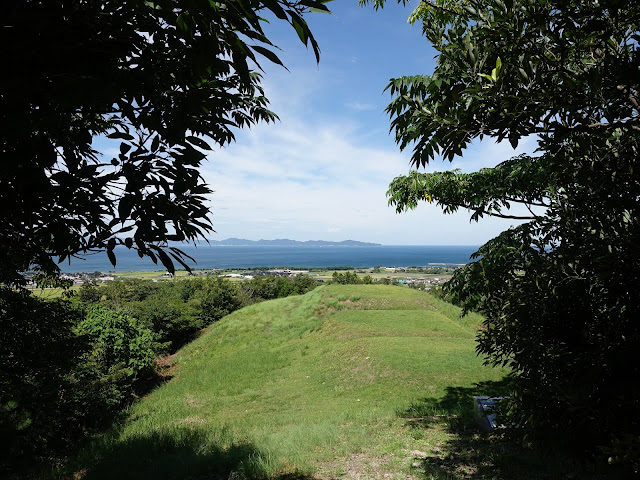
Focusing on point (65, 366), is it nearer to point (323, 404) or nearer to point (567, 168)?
point (323, 404)

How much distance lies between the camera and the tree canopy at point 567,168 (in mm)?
1999

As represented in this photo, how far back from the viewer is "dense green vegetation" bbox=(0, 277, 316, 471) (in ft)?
19.9

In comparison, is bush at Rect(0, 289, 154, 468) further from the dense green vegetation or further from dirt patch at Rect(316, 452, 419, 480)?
dirt patch at Rect(316, 452, 419, 480)

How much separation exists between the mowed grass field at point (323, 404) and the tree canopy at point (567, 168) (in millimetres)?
2823

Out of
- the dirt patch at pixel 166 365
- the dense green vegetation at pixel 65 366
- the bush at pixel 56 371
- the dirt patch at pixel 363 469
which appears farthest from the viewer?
the dirt patch at pixel 166 365

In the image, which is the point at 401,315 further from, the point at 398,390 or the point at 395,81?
the point at 395,81

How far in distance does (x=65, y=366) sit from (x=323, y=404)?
708 cm

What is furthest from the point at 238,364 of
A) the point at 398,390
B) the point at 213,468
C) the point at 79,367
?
the point at 213,468

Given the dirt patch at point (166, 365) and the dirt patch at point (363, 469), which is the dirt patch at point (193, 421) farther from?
the dirt patch at point (166, 365)

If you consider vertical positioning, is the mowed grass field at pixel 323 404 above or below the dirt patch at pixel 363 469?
below

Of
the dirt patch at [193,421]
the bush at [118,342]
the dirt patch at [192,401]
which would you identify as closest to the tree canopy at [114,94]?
the dirt patch at [193,421]

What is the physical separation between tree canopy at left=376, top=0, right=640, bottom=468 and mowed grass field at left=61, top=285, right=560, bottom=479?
2823mm

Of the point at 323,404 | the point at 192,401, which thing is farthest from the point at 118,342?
the point at 323,404

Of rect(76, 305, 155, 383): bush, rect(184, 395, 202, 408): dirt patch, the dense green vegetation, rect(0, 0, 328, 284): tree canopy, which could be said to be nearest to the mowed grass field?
rect(184, 395, 202, 408): dirt patch
